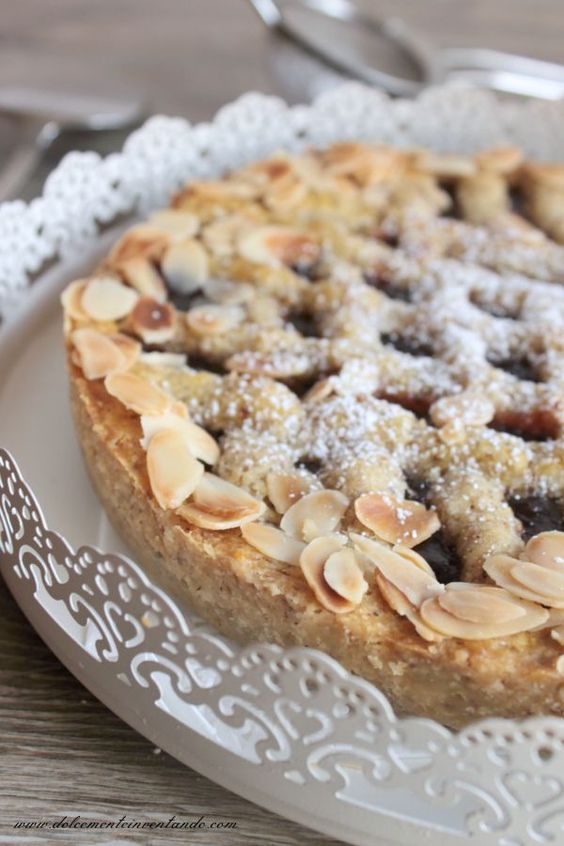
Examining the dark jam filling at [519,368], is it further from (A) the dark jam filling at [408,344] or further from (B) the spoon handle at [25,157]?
(B) the spoon handle at [25,157]

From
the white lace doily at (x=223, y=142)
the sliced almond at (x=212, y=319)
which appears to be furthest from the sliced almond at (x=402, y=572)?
the white lace doily at (x=223, y=142)

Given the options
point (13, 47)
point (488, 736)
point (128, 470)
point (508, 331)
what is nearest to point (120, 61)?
point (13, 47)

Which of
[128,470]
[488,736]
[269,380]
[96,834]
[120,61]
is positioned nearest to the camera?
[488,736]

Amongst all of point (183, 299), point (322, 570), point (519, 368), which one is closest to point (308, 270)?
point (183, 299)

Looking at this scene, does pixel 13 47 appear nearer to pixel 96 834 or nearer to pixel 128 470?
pixel 128 470

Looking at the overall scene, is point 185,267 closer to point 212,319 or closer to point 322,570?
point 212,319

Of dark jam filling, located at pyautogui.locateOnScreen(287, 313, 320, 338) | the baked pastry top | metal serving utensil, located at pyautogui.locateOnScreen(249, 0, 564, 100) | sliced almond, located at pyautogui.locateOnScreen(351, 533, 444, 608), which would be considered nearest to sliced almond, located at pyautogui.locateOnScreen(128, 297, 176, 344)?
the baked pastry top
